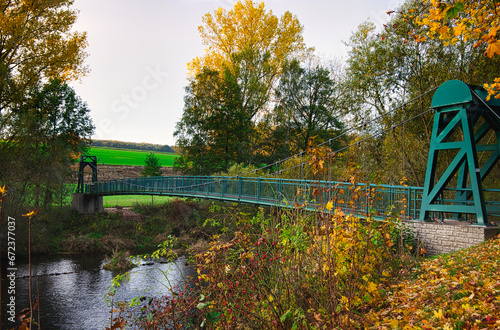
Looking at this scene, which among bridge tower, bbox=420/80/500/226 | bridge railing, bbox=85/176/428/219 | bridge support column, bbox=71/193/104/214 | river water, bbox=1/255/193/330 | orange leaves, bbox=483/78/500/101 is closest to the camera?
orange leaves, bbox=483/78/500/101

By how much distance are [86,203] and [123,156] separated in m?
25.5

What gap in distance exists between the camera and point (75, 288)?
413 inches

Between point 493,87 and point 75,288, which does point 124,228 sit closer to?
point 75,288

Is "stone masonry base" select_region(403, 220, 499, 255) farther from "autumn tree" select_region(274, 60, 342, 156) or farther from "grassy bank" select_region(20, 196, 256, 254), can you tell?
"autumn tree" select_region(274, 60, 342, 156)

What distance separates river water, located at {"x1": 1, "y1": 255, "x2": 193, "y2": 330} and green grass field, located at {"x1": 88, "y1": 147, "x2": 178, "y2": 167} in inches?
972

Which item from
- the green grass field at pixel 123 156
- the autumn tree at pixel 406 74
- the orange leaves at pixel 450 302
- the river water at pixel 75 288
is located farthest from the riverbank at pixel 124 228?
the green grass field at pixel 123 156

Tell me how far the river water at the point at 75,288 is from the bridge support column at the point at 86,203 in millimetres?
6486

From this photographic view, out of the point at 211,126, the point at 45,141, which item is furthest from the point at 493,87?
the point at 211,126

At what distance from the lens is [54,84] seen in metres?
19.4

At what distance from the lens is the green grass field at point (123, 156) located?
4106 cm

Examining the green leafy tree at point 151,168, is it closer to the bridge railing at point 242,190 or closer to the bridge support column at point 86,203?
the bridge railing at point 242,190

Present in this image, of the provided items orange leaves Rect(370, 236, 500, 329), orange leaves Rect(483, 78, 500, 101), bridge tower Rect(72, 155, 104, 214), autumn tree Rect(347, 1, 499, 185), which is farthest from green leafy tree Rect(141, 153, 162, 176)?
orange leaves Rect(483, 78, 500, 101)

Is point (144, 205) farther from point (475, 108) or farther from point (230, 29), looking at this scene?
point (475, 108)

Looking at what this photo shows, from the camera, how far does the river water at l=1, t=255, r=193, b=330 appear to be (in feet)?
26.9
